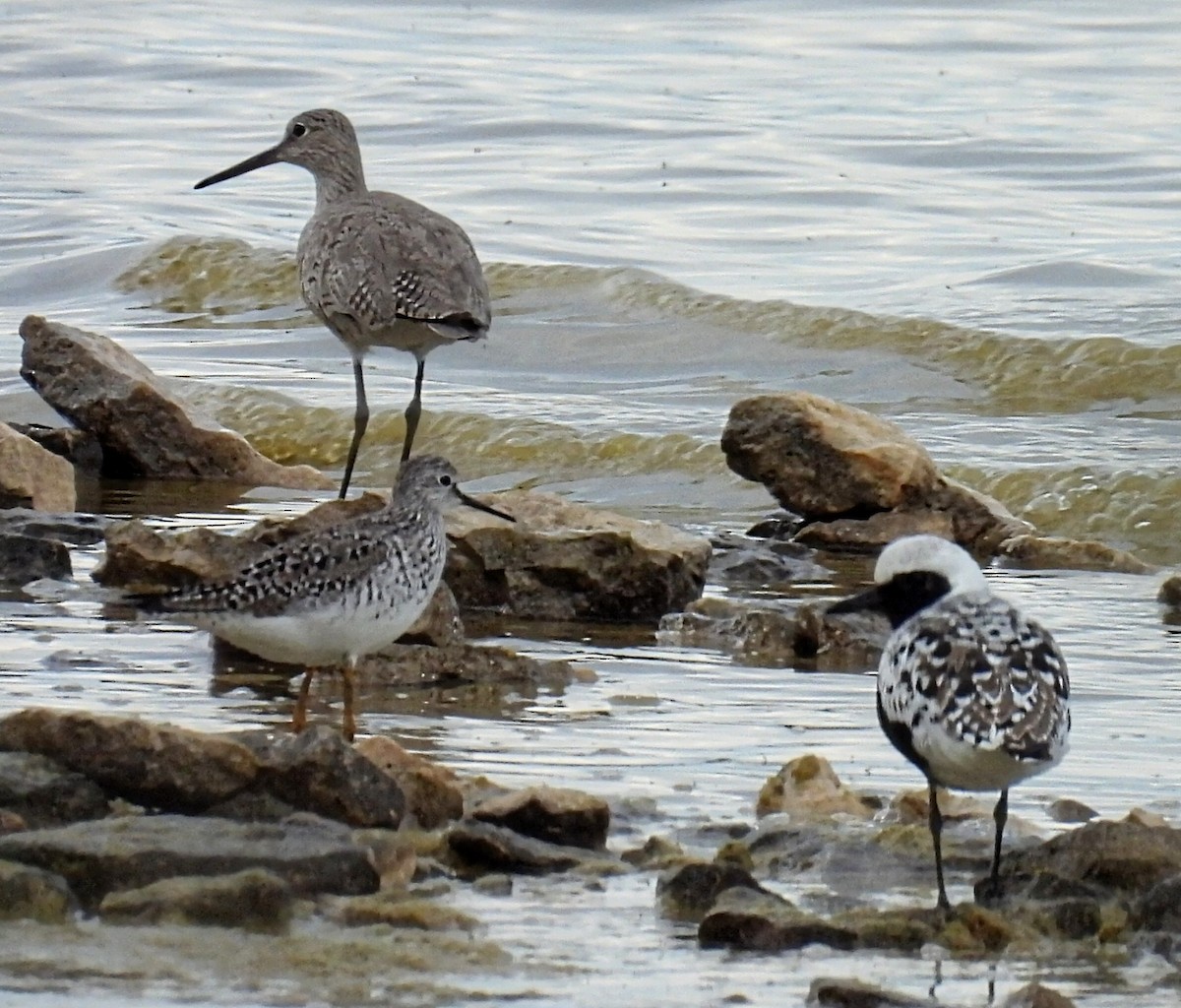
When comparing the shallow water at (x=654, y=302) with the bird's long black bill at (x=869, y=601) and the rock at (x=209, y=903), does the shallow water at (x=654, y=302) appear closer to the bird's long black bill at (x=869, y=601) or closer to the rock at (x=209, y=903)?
the rock at (x=209, y=903)

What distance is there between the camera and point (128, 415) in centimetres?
1165

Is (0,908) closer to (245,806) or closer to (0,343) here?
(245,806)

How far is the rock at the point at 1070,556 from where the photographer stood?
400 inches

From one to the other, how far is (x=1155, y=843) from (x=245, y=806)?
2.06 meters

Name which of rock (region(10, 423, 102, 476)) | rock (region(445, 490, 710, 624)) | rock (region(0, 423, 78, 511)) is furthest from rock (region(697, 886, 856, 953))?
rock (region(10, 423, 102, 476))

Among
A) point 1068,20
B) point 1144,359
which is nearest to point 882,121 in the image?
point 1068,20

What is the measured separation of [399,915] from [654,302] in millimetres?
11924

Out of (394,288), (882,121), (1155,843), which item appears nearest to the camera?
(1155,843)

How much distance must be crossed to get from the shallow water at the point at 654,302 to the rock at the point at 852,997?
0.56ft

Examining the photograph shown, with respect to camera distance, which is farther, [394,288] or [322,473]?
[322,473]

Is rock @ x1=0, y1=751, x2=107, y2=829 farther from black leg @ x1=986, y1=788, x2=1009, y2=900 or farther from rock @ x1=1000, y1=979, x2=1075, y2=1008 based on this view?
rock @ x1=1000, y1=979, x2=1075, y2=1008

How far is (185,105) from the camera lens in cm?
2562

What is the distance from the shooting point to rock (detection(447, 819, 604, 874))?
5.62m

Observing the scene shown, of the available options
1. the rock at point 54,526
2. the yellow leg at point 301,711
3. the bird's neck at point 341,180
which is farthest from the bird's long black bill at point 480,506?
the bird's neck at point 341,180
